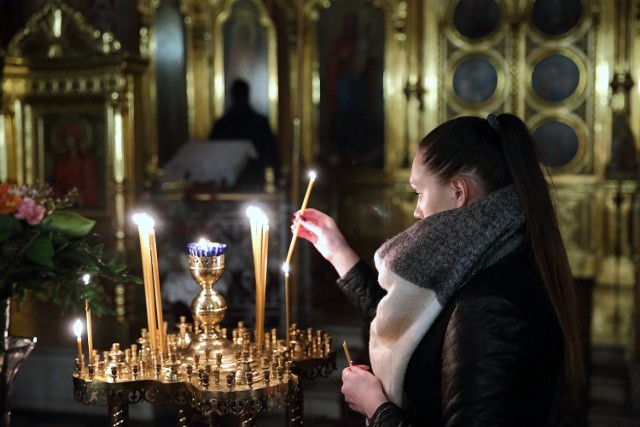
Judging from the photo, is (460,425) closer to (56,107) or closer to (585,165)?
(56,107)

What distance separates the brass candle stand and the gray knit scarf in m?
0.27

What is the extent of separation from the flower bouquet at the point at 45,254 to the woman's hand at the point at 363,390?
1.68ft

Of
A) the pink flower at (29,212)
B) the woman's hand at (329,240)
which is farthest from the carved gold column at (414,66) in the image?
the pink flower at (29,212)

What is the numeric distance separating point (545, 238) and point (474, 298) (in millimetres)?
206

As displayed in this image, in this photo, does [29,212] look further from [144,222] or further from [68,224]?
[144,222]

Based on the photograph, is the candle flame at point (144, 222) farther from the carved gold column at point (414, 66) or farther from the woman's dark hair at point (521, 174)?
the carved gold column at point (414, 66)

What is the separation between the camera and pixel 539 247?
1611 mm

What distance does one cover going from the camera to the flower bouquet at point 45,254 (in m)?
1.56

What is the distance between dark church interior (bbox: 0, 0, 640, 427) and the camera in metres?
5.62

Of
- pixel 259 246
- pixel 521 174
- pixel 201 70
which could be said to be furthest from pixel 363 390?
pixel 201 70

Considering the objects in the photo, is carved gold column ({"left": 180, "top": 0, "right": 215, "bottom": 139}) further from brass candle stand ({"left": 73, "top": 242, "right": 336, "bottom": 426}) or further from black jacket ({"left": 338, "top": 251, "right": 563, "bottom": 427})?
black jacket ({"left": 338, "top": 251, "right": 563, "bottom": 427})

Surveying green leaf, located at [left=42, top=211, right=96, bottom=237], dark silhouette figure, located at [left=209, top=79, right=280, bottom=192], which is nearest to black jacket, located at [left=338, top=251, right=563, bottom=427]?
green leaf, located at [left=42, top=211, right=96, bottom=237]

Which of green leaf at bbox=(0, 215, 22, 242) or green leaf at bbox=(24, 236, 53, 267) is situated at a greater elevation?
green leaf at bbox=(0, 215, 22, 242)

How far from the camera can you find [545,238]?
162cm
